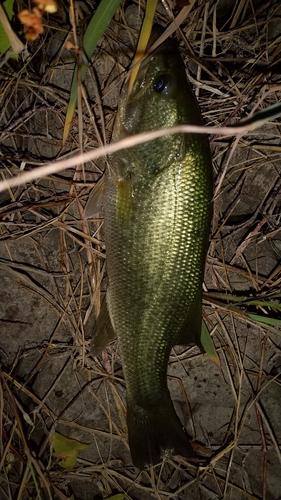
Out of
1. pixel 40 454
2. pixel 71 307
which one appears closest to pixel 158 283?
pixel 71 307

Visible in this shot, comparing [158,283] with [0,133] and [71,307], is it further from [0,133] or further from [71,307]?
[0,133]

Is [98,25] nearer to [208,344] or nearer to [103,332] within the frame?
[103,332]

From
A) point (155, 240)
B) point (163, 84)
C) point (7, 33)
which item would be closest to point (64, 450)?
point (155, 240)

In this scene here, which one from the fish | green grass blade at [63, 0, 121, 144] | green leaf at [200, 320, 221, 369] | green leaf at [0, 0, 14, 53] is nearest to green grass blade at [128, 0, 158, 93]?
the fish

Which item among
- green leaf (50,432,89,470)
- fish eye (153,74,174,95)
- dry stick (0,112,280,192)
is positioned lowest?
green leaf (50,432,89,470)

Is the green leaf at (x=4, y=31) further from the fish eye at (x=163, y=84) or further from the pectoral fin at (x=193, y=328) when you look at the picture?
the pectoral fin at (x=193, y=328)

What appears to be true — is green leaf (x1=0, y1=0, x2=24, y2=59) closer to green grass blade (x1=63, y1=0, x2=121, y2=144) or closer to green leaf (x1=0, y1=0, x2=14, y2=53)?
green leaf (x1=0, y1=0, x2=14, y2=53)

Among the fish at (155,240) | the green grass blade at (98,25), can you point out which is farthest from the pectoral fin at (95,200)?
the green grass blade at (98,25)
